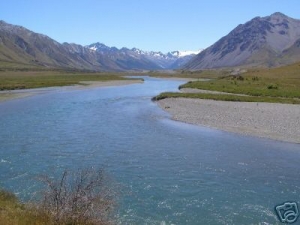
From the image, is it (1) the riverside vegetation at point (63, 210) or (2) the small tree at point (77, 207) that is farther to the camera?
(2) the small tree at point (77, 207)

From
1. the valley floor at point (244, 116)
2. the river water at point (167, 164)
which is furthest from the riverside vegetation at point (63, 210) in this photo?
the valley floor at point (244, 116)

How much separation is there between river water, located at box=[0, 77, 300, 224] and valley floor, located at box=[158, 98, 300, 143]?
8.69ft

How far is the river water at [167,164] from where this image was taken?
19047 millimetres

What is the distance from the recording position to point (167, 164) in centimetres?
2717

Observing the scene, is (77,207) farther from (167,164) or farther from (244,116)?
(244,116)

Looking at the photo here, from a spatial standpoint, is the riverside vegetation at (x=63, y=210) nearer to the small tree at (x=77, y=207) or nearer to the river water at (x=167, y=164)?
the small tree at (x=77, y=207)

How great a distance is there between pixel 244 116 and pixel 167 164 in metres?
25.2

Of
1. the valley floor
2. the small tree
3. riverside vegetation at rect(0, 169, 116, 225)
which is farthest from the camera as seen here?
the valley floor

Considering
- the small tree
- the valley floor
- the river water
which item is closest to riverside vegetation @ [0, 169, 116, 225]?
the small tree

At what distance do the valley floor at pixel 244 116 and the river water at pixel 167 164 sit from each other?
2650mm

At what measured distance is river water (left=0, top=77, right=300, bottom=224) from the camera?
Result: 62.5ft

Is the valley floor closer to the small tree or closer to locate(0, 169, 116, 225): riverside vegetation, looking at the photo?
the small tree

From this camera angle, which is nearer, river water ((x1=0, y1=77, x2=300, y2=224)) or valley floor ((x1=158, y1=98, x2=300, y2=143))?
river water ((x1=0, y1=77, x2=300, y2=224))

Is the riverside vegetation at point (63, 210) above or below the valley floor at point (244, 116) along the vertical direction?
above
